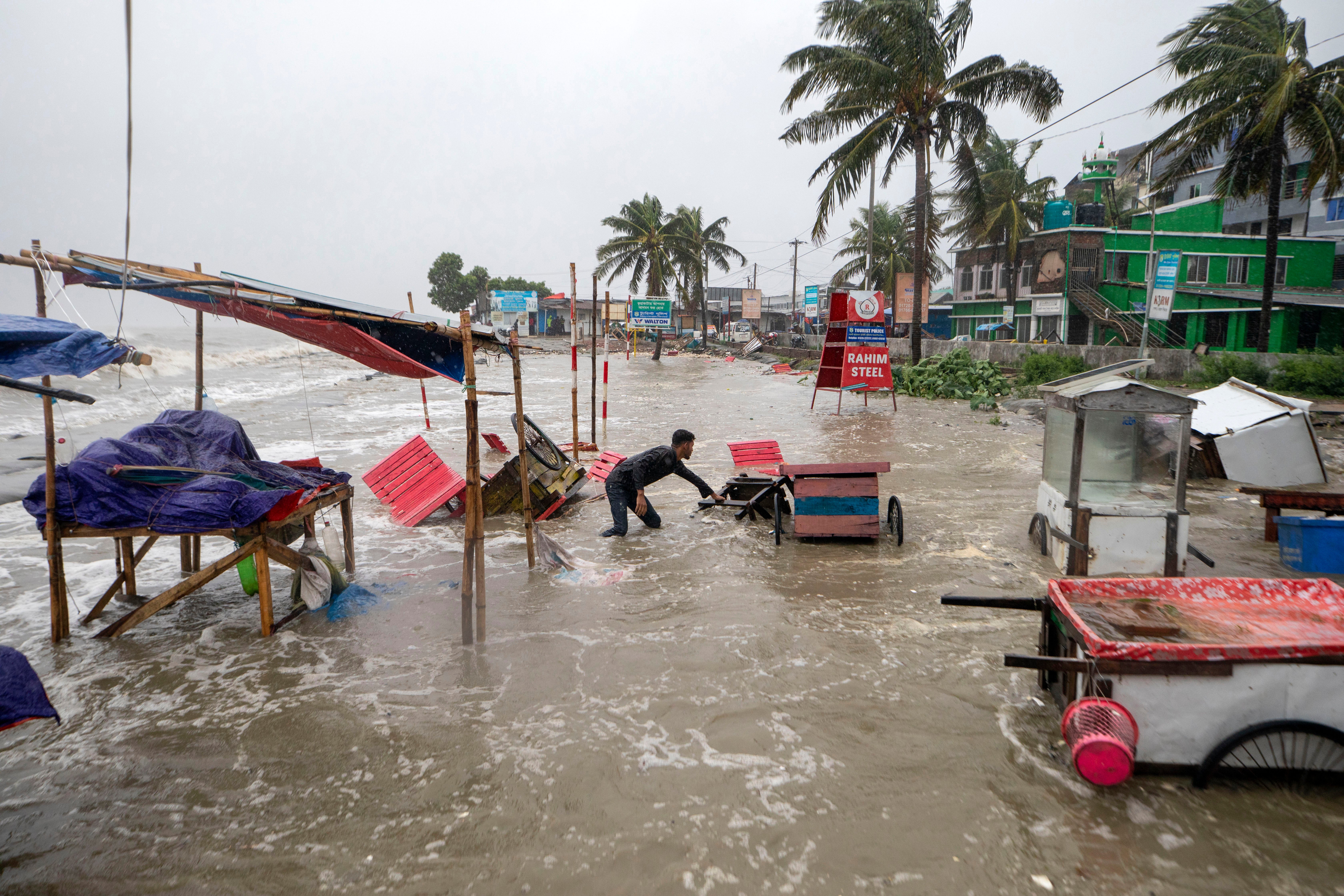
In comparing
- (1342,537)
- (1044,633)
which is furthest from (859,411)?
(1044,633)

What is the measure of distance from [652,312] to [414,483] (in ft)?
122

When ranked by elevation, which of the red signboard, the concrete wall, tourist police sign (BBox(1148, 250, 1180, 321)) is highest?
tourist police sign (BBox(1148, 250, 1180, 321))

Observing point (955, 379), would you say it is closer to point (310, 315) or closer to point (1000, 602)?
point (1000, 602)

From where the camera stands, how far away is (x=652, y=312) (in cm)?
4609

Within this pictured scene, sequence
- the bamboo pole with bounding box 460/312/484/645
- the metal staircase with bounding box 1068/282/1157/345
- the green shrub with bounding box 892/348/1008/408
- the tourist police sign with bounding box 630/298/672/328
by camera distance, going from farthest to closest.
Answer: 1. the tourist police sign with bounding box 630/298/672/328
2. the metal staircase with bounding box 1068/282/1157/345
3. the green shrub with bounding box 892/348/1008/408
4. the bamboo pole with bounding box 460/312/484/645

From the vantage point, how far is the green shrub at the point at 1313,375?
57.2ft

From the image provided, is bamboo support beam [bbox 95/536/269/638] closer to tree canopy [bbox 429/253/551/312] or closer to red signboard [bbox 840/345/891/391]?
red signboard [bbox 840/345/891/391]

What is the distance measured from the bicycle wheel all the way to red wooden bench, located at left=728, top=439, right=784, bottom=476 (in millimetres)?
2523

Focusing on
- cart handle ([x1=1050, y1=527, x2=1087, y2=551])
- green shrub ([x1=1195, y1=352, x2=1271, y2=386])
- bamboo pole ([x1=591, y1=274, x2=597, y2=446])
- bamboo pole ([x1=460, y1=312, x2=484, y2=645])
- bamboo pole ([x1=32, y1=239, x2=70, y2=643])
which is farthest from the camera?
green shrub ([x1=1195, y1=352, x2=1271, y2=386])

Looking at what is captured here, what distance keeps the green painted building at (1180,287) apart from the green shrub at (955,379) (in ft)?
27.8

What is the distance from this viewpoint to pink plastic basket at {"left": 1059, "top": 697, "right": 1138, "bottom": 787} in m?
3.49

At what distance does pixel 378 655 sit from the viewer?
225 inches

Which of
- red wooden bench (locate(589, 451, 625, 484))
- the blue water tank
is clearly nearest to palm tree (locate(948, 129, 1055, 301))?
the blue water tank

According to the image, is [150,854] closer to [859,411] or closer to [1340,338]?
[859,411]
